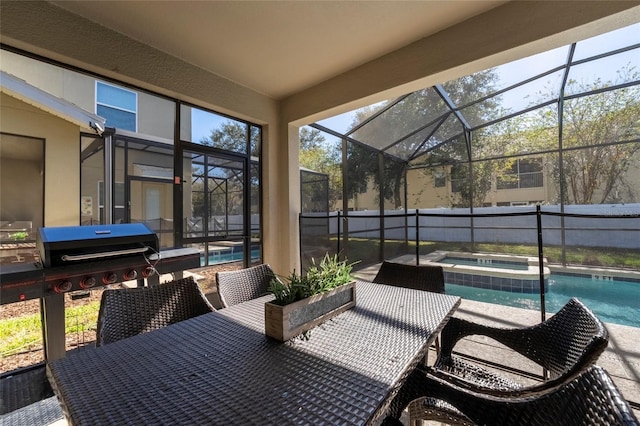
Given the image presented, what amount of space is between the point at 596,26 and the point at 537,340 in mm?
2347

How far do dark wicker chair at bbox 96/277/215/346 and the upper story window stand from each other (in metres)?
2.63

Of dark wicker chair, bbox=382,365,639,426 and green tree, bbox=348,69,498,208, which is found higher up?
green tree, bbox=348,69,498,208

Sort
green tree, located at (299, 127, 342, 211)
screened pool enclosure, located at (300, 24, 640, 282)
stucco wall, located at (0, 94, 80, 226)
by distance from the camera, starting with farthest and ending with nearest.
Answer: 1. green tree, located at (299, 127, 342, 211)
2. screened pool enclosure, located at (300, 24, 640, 282)
3. stucco wall, located at (0, 94, 80, 226)

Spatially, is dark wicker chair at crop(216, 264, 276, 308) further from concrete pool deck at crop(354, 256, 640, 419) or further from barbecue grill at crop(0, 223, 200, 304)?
concrete pool deck at crop(354, 256, 640, 419)

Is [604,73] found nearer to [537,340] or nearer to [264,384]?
[537,340]

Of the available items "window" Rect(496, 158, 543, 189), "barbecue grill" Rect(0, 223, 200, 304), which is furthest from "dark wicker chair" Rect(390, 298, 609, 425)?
"window" Rect(496, 158, 543, 189)

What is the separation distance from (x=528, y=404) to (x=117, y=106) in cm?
460

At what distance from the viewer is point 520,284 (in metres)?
5.36

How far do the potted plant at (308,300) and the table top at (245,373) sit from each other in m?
0.06

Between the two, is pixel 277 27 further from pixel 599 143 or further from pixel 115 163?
pixel 599 143

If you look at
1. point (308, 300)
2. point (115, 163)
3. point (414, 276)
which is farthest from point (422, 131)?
point (308, 300)

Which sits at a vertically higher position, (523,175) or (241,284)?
(523,175)

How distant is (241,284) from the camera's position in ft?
6.52

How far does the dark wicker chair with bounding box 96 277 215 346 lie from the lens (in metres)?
1.42
